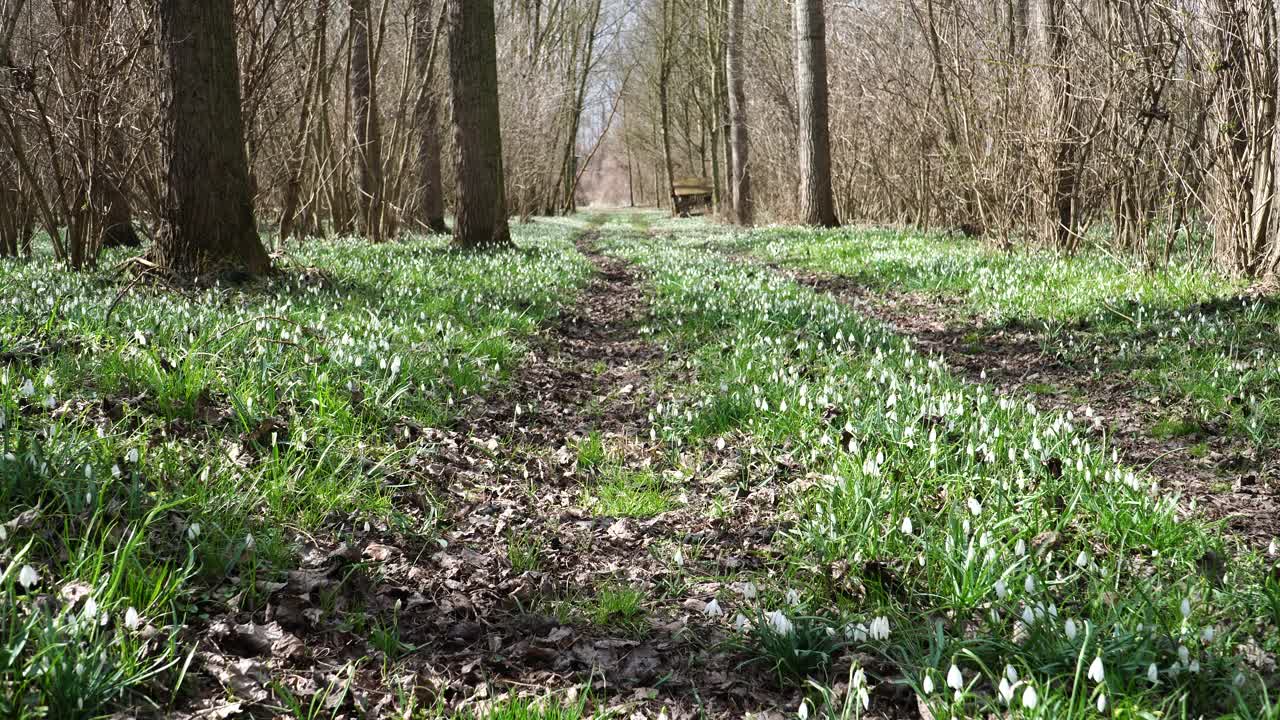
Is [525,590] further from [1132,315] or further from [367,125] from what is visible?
[367,125]

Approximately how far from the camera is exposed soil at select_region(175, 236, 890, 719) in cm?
245

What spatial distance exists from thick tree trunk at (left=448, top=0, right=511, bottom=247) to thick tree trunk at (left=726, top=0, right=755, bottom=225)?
13129mm

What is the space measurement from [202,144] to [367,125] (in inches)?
369

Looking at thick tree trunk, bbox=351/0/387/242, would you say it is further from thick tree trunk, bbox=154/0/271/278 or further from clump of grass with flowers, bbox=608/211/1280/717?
clump of grass with flowers, bbox=608/211/1280/717

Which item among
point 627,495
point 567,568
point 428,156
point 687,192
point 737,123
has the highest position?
point 737,123

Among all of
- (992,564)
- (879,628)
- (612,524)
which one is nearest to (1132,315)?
(992,564)

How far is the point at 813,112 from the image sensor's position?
18531 millimetres

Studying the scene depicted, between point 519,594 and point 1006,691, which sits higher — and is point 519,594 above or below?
below

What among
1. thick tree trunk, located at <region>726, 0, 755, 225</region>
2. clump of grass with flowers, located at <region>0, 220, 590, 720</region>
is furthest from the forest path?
thick tree trunk, located at <region>726, 0, 755, 225</region>

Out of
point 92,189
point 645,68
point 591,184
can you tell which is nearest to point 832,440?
point 92,189

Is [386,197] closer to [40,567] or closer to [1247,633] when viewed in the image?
[40,567]

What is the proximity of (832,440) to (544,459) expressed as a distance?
5.30 feet

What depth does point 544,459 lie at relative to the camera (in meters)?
4.59

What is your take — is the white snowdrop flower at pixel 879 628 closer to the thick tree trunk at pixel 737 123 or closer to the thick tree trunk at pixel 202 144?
the thick tree trunk at pixel 202 144
